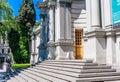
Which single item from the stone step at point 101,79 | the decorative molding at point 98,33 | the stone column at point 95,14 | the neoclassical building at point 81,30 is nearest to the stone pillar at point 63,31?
the neoclassical building at point 81,30

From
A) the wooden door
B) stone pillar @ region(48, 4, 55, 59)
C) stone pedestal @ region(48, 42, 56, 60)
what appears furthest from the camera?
stone pillar @ region(48, 4, 55, 59)

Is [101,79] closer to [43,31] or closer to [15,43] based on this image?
[43,31]

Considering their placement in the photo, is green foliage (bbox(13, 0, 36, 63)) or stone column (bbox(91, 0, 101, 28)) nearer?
stone column (bbox(91, 0, 101, 28))

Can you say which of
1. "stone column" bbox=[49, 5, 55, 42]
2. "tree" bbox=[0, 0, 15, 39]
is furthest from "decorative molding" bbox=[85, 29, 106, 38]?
"tree" bbox=[0, 0, 15, 39]

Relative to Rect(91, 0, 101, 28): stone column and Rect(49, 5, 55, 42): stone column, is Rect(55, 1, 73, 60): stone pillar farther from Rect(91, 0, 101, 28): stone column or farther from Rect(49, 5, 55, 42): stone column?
Rect(91, 0, 101, 28): stone column

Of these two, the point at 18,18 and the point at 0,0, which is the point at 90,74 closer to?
the point at 0,0

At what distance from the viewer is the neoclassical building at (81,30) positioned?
34.7 feet

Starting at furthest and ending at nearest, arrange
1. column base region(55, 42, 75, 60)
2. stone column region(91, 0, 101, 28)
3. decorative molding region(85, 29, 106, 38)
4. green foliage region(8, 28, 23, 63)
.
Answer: green foliage region(8, 28, 23, 63), column base region(55, 42, 75, 60), stone column region(91, 0, 101, 28), decorative molding region(85, 29, 106, 38)

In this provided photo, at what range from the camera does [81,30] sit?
17.8m

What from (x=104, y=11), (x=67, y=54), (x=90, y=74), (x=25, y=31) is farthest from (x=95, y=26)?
(x=25, y=31)

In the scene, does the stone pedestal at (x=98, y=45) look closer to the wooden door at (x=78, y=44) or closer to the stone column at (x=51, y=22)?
the wooden door at (x=78, y=44)

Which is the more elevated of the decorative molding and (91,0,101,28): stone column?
(91,0,101,28): stone column

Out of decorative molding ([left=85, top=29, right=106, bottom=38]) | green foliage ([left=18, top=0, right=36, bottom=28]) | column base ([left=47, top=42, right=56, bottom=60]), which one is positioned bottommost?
column base ([left=47, top=42, right=56, bottom=60])

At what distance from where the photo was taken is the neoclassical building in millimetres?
10567
